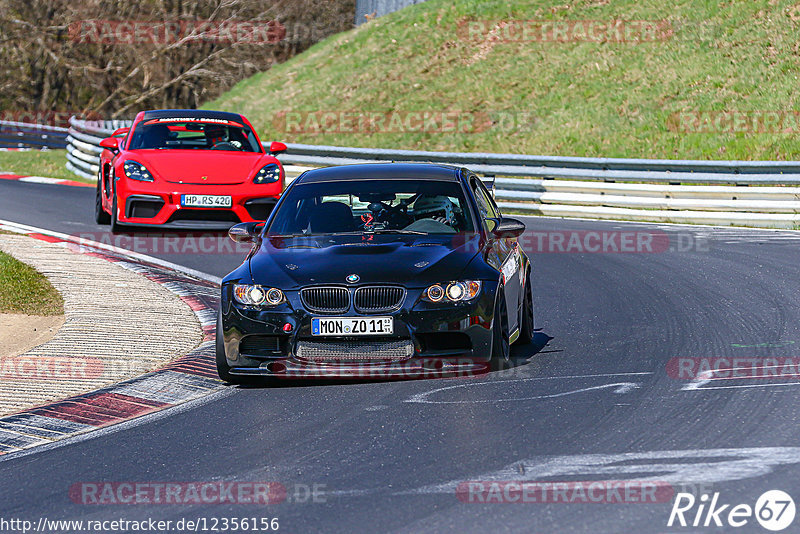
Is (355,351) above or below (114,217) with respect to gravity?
above

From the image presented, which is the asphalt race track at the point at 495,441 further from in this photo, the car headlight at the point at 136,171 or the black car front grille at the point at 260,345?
the car headlight at the point at 136,171

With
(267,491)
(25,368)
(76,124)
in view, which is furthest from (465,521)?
(76,124)

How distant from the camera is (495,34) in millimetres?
38156

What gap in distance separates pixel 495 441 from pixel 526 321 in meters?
2.99

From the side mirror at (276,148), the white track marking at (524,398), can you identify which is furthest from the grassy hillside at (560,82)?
the white track marking at (524,398)

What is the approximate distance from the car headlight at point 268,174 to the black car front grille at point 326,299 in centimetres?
793

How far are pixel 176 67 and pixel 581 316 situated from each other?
3856 centimetres

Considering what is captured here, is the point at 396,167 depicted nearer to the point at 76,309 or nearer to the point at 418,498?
the point at 76,309

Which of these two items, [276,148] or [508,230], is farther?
[276,148]

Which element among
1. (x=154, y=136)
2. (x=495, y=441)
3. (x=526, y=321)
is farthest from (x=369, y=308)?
(x=154, y=136)

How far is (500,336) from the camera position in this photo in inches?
306

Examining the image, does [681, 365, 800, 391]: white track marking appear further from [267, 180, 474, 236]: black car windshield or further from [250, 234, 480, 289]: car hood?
[267, 180, 474, 236]: black car windshield

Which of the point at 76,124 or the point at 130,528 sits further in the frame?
the point at 76,124

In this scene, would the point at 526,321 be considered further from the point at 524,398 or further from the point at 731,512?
the point at 731,512
